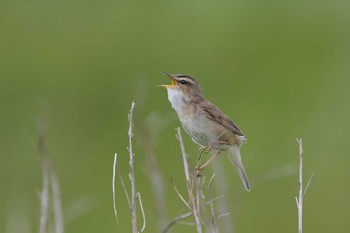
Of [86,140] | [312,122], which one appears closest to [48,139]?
[86,140]

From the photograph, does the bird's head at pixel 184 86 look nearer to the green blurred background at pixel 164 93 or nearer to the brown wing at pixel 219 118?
the brown wing at pixel 219 118

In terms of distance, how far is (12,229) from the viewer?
670 cm

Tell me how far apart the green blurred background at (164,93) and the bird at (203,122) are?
335 cm

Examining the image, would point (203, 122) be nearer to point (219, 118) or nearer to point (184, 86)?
point (219, 118)

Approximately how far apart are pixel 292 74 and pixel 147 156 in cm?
1075

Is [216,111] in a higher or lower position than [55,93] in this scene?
lower

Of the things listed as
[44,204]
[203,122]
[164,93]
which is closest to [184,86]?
[203,122]

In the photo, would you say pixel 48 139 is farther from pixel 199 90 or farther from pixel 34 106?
pixel 199 90

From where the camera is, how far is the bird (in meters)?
5.83

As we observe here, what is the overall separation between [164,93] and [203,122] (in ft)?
28.4

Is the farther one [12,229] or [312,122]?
[312,122]

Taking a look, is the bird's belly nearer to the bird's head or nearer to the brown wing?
the brown wing

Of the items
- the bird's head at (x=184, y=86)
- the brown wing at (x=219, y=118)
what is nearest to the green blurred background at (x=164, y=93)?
the bird's head at (x=184, y=86)

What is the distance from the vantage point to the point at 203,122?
5852 millimetres
